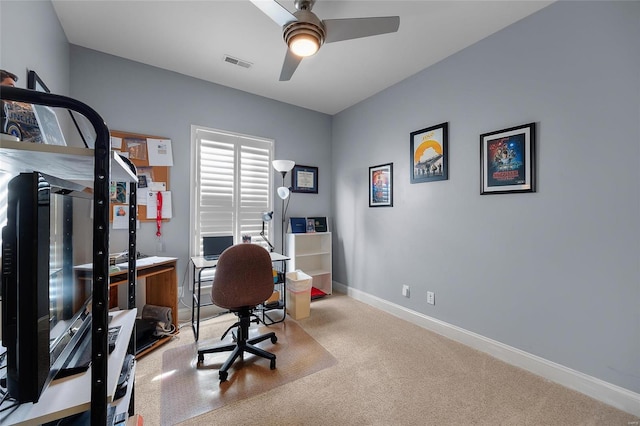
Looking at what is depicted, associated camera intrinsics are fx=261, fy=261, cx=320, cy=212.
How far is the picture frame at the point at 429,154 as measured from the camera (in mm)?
2607

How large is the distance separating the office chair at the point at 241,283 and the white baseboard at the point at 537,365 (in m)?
1.67

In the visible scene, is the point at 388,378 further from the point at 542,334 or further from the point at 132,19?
the point at 132,19

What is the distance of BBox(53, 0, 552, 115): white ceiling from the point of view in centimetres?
197

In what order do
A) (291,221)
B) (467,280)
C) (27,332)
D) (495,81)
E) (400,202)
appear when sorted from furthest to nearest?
(291,221), (400,202), (467,280), (495,81), (27,332)

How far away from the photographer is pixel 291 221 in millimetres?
3588

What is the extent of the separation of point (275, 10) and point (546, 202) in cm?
234

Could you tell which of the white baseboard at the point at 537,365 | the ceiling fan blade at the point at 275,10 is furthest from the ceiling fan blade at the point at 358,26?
the white baseboard at the point at 537,365

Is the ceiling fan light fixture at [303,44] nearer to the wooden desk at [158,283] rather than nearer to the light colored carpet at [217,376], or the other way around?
the wooden desk at [158,283]

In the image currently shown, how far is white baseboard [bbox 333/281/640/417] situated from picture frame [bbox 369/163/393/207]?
50.2 inches

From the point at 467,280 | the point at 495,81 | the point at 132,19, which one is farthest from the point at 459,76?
the point at 132,19

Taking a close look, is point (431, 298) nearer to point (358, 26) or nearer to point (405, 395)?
point (405, 395)

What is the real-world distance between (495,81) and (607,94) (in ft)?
2.45

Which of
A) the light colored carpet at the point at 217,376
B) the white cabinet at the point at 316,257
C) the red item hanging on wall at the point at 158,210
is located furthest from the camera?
the white cabinet at the point at 316,257

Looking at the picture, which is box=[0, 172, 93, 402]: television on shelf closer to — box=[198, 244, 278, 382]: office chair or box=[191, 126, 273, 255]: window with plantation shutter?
box=[198, 244, 278, 382]: office chair
